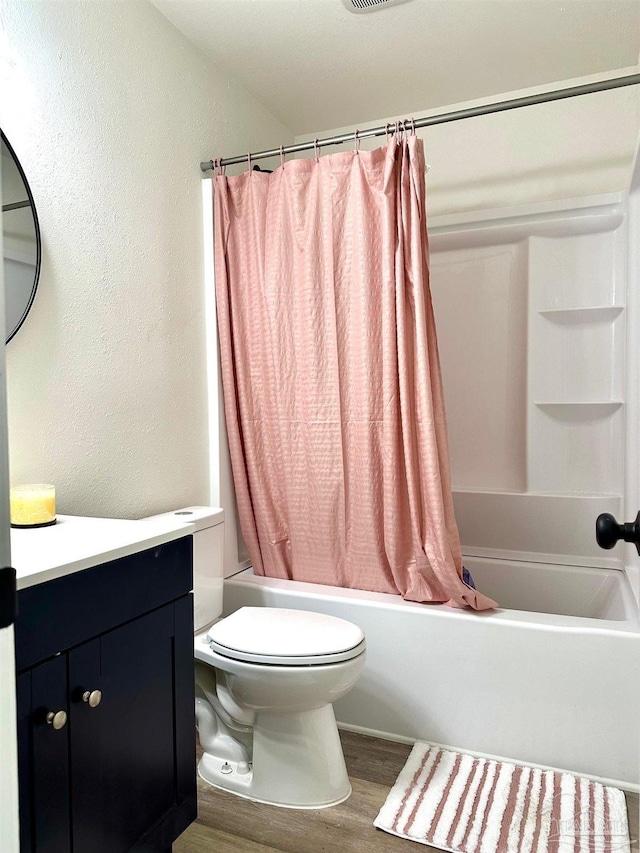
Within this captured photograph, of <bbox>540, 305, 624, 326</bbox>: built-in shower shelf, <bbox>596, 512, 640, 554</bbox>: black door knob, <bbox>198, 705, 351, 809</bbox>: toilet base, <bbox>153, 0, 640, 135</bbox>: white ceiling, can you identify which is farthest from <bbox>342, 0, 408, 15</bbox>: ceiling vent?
<bbox>198, 705, 351, 809</bbox>: toilet base

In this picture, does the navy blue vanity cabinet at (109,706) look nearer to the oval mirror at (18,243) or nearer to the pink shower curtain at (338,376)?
the oval mirror at (18,243)

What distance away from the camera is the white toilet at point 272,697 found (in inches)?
65.2

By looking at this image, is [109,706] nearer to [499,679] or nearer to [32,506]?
[32,506]

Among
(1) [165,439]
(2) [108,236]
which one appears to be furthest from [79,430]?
(2) [108,236]

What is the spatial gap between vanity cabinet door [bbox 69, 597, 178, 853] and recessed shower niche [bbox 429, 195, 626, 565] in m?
1.79

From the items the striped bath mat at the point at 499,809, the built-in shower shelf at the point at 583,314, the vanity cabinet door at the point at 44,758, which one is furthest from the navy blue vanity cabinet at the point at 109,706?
the built-in shower shelf at the point at 583,314

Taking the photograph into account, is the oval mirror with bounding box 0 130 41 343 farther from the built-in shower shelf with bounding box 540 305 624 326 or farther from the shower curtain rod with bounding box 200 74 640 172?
the built-in shower shelf with bounding box 540 305 624 326

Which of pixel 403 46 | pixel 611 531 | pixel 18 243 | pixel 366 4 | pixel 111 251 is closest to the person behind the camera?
pixel 611 531

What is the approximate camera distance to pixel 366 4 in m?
2.07

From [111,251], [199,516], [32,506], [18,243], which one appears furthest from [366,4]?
[32,506]

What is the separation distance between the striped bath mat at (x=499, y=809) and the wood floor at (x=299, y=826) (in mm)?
37

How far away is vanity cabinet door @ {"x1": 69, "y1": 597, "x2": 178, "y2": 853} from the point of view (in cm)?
115

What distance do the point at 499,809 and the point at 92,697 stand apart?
1.20 m

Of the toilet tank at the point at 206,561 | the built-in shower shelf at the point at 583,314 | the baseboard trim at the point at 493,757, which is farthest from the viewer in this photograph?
the built-in shower shelf at the point at 583,314
